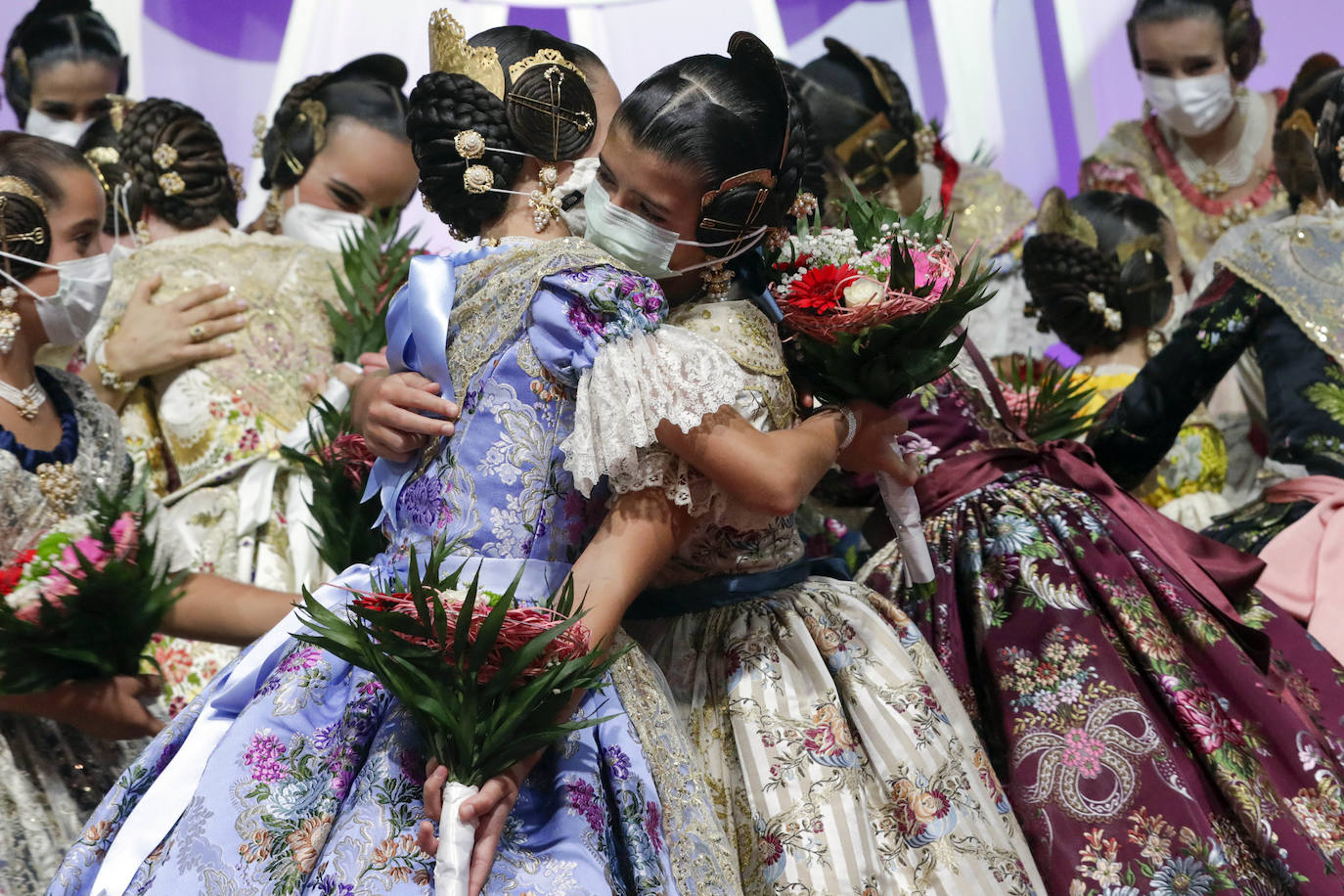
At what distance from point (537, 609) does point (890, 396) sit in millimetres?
794

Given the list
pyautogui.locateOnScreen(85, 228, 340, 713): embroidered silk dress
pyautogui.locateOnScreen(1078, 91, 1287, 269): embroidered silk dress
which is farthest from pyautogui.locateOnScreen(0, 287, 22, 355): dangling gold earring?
pyautogui.locateOnScreen(1078, 91, 1287, 269): embroidered silk dress

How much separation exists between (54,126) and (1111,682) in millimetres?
4135

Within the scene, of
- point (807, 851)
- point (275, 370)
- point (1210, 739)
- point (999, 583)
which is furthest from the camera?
point (275, 370)

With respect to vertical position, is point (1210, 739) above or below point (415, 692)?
below

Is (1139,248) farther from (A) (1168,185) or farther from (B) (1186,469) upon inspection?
(A) (1168,185)

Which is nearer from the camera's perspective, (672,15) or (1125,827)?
(1125,827)

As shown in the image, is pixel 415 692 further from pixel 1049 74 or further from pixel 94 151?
pixel 1049 74

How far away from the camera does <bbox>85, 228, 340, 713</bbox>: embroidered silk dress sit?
341cm

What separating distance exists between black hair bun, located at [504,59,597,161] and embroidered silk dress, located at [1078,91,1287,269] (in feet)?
12.1

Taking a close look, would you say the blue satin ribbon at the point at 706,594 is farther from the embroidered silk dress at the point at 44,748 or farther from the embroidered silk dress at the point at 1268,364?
the embroidered silk dress at the point at 1268,364

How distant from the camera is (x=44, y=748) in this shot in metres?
2.52

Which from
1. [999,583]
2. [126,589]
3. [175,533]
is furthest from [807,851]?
[175,533]

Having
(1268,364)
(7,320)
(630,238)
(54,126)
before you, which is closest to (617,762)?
(630,238)

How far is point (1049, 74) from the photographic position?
637cm
